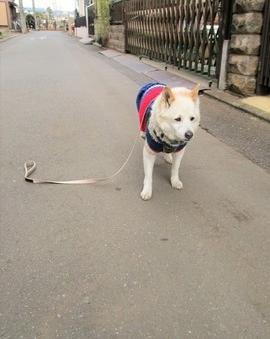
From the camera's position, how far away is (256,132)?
618cm

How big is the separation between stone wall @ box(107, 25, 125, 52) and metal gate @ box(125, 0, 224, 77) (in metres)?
2.07

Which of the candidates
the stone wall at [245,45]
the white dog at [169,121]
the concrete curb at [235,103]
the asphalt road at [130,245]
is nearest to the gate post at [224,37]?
the stone wall at [245,45]

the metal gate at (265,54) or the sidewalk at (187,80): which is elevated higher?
the metal gate at (265,54)

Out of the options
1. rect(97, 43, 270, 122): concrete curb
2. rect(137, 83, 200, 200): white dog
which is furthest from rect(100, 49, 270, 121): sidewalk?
rect(137, 83, 200, 200): white dog

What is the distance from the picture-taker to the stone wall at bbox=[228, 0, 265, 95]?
745cm

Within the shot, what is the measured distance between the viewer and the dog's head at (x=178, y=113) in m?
3.30

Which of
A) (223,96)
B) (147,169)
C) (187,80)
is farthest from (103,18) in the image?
(147,169)

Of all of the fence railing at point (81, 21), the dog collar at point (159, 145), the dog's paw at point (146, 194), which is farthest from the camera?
the fence railing at point (81, 21)

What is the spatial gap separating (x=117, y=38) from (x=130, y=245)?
18.9 metres

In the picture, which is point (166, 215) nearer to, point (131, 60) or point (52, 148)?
point (52, 148)

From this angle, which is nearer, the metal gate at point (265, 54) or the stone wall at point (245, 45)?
the metal gate at point (265, 54)

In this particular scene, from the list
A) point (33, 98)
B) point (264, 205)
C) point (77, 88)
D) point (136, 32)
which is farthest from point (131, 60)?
point (264, 205)

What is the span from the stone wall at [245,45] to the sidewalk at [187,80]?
318 millimetres

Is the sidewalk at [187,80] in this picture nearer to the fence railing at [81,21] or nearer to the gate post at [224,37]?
the gate post at [224,37]
